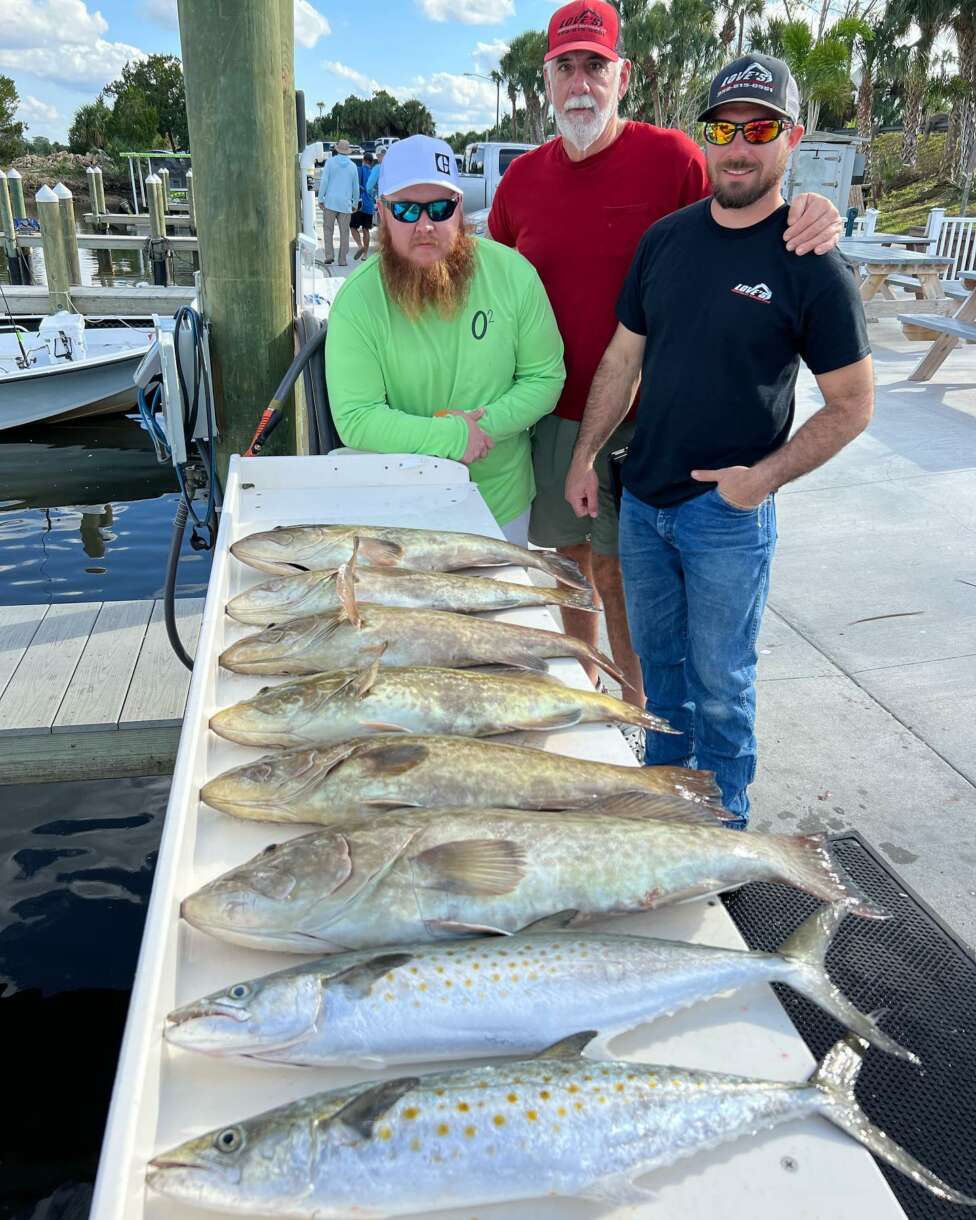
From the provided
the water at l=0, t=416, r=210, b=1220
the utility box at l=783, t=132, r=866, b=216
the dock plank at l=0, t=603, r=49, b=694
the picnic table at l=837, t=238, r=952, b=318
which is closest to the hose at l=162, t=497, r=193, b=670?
the dock plank at l=0, t=603, r=49, b=694

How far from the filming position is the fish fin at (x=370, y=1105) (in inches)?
45.6

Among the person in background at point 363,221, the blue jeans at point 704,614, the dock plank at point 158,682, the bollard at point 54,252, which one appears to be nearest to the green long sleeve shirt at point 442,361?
the blue jeans at point 704,614

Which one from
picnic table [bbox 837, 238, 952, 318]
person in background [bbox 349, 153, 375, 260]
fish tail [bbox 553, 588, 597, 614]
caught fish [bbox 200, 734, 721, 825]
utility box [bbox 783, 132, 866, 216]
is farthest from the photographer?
person in background [bbox 349, 153, 375, 260]

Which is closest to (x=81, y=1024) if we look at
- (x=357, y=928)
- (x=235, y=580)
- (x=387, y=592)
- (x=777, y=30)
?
(x=235, y=580)

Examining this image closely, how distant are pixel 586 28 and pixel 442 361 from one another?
1309 millimetres

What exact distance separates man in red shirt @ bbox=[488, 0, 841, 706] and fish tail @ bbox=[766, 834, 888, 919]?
6.32 feet

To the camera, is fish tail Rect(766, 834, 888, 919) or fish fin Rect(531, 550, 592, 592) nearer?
fish tail Rect(766, 834, 888, 919)

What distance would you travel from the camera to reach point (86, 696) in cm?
442

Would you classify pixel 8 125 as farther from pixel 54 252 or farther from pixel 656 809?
pixel 656 809

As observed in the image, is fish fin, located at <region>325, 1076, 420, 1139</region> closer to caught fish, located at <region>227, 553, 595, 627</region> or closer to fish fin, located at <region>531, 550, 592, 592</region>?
caught fish, located at <region>227, 553, 595, 627</region>

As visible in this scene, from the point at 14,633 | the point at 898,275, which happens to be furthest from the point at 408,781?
the point at 898,275

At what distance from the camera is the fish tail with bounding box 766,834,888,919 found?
1.71 meters

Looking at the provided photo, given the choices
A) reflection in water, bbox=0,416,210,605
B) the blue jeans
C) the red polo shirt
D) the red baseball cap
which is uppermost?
the red baseball cap

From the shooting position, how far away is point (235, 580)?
8.66 ft
